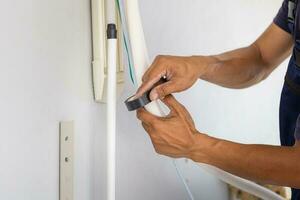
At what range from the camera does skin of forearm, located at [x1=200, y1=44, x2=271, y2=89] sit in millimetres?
832

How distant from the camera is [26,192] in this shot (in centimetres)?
70

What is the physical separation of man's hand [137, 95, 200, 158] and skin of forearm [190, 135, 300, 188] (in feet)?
0.05

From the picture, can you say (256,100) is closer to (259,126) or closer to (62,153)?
(259,126)

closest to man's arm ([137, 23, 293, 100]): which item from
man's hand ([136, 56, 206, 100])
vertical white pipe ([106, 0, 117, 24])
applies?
man's hand ([136, 56, 206, 100])

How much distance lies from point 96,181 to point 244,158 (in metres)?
0.43

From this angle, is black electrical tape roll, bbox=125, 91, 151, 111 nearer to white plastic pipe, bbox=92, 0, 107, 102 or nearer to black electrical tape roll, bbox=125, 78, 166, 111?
black electrical tape roll, bbox=125, 78, 166, 111

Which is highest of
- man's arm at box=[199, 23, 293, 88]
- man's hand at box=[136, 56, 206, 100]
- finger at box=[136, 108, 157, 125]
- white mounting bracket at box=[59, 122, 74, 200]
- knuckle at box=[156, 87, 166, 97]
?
man's arm at box=[199, 23, 293, 88]

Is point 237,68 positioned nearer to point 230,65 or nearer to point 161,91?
point 230,65

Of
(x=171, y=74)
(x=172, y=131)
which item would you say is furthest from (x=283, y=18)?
(x=172, y=131)

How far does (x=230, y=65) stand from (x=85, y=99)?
0.35 metres

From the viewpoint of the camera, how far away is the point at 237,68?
0.88 metres

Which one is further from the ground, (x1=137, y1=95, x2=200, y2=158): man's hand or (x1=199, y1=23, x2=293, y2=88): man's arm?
(x1=199, y1=23, x2=293, y2=88): man's arm

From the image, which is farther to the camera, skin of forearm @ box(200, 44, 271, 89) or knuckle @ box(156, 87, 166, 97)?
skin of forearm @ box(200, 44, 271, 89)

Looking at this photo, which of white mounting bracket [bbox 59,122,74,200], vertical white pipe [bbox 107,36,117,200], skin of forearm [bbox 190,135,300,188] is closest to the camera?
skin of forearm [bbox 190,135,300,188]
